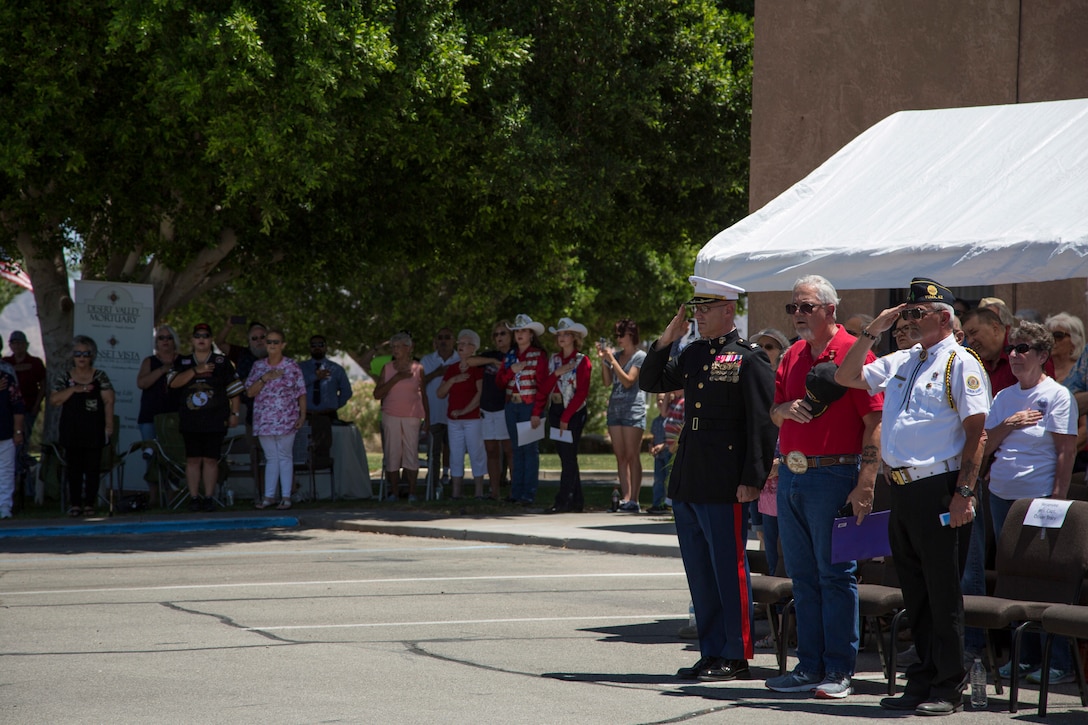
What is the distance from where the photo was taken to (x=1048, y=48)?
14477 millimetres

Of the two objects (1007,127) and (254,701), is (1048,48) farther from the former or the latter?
(254,701)

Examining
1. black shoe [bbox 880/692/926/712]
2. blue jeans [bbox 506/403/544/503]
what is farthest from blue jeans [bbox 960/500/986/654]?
blue jeans [bbox 506/403/544/503]

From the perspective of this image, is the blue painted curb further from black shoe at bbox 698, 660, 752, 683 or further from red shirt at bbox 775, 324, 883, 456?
red shirt at bbox 775, 324, 883, 456

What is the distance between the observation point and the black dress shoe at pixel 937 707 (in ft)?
21.8

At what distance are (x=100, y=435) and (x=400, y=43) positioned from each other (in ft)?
18.8

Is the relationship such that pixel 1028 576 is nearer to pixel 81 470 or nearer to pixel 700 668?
pixel 700 668

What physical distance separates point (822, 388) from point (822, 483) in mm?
495

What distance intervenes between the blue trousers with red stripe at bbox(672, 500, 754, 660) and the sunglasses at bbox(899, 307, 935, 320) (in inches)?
54.9

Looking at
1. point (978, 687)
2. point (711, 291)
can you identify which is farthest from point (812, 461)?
point (978, 687)

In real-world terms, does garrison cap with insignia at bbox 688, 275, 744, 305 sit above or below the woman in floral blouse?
above

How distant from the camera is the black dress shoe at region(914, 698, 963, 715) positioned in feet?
21.8

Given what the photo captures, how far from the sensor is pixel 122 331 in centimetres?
1852

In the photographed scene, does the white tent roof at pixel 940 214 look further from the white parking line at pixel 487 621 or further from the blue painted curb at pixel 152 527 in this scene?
the blue painted curb at pixel 152 527

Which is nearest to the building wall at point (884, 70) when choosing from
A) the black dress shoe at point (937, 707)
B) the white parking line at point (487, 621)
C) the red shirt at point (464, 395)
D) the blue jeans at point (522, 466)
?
the blue jeans at point (522, 466)
